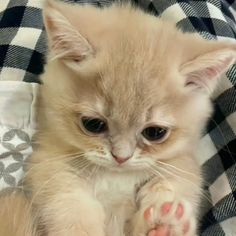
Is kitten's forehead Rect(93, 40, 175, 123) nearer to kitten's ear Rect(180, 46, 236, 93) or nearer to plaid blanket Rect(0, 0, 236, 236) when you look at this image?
kitten's ear Rect(180, 46, 236, 93)

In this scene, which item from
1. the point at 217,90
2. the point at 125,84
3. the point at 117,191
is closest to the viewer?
the point at 125,84

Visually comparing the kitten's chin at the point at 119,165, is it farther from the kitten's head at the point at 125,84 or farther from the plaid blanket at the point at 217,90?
the plaid blanket at the point at 217,90

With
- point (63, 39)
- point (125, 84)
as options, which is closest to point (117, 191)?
point (125, 84)

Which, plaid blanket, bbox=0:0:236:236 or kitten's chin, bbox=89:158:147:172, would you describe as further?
plaid blanket, bbox=0:0:236:236

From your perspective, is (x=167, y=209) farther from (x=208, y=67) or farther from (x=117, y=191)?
(x=208, y=67)

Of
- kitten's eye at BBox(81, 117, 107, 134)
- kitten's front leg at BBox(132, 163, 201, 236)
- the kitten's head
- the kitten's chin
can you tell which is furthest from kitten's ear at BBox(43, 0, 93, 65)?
kitten's front leg at BBox(132, 163, 201, 236)

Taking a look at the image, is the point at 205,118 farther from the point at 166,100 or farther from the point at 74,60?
the point at 74,60
